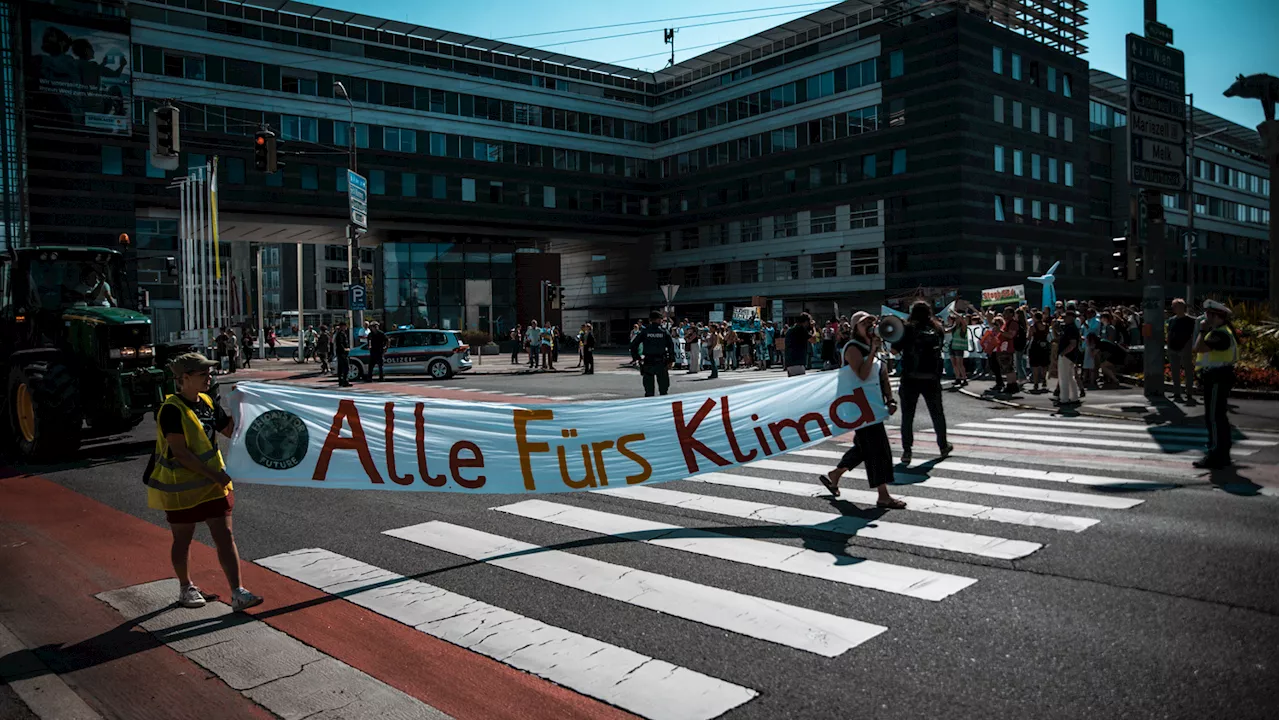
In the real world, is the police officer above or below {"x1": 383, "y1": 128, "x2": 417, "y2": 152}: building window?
below

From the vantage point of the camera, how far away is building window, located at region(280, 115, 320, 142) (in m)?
52.0

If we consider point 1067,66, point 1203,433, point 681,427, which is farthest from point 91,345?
point 1067,66

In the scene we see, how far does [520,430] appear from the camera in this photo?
7.29 meters

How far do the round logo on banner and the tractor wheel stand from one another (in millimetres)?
7015

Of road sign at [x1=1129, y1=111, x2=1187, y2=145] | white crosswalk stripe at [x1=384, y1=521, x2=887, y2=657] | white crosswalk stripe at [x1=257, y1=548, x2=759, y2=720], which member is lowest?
white crosswalk stripe at [x1=257, y1=548, x2=759, y2=720]

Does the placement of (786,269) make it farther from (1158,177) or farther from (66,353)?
(66,353)

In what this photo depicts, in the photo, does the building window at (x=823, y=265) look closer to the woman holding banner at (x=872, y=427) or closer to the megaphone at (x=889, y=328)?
the woman holding banner at (x=872, y=427)

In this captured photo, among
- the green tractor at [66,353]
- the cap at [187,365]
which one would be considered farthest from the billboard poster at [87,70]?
the cap at [187,365]

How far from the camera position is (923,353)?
1056 cm

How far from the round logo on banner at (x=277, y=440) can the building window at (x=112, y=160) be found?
49.1 meters

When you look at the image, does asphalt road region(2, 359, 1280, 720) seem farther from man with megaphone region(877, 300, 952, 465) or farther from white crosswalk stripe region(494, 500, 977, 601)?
man with megaphone region(877, 300, 952, 465)

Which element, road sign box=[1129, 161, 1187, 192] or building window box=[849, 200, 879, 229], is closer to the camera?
road sign box=[1129, 161, 1187, 192]

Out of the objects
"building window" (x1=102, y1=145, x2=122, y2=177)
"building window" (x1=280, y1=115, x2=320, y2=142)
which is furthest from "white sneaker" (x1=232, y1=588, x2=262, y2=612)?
"building window" (x1=280, y1=115, x2=320, y2=142)

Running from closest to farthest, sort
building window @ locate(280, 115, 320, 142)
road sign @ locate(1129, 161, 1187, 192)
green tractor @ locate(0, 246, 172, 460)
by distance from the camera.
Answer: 1. green tractor @ locate(0, 246, 172, 460)
2. road sign @ locate(1129, 161, 1187, 192)
3. building window @ locate(280, 115, 320, 142)
